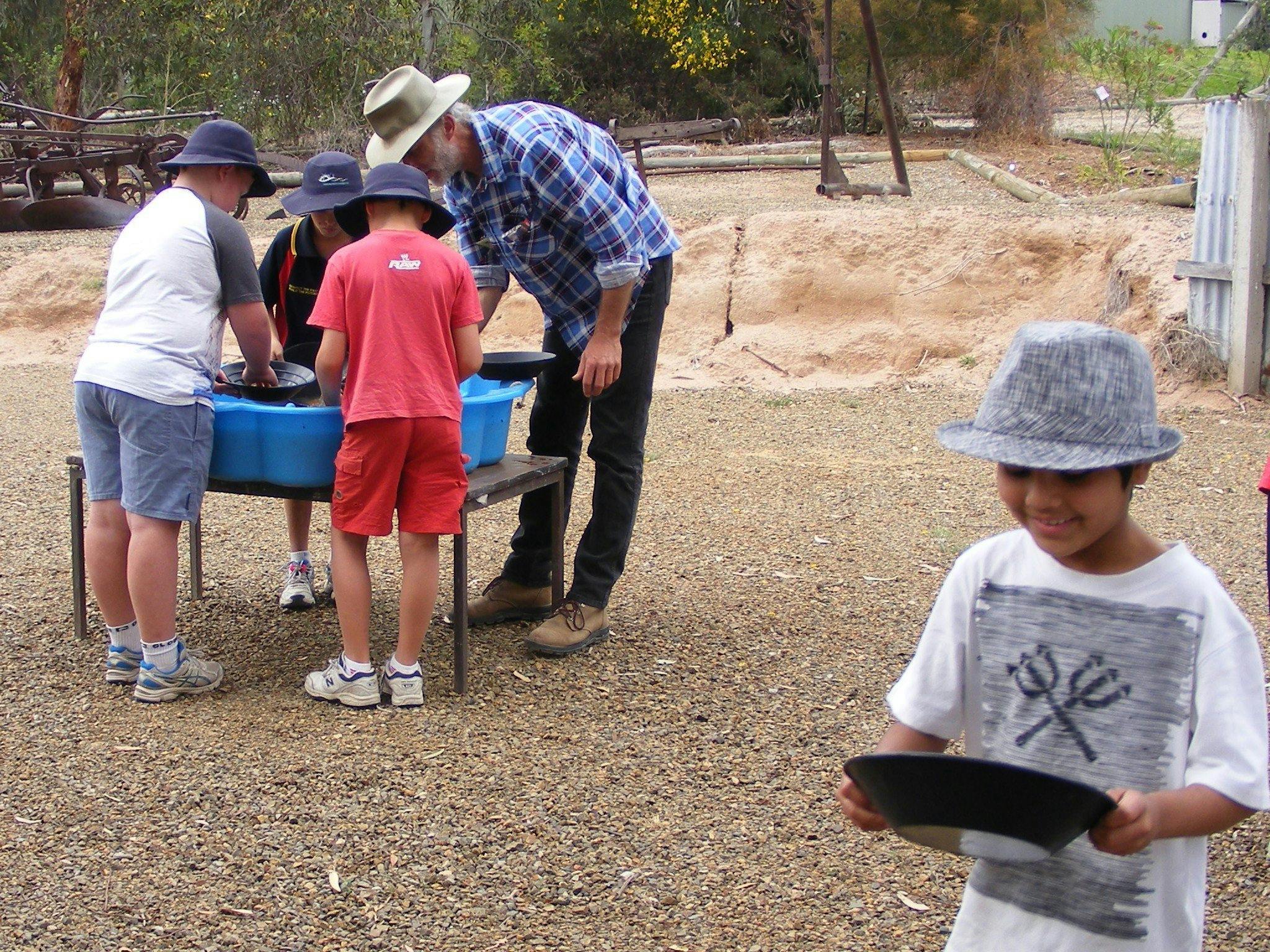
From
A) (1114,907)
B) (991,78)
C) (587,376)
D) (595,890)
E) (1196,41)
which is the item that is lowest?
(595,890)

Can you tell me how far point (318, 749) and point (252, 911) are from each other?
2.65ft

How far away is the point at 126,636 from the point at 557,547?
138 cm

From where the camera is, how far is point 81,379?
148 inches

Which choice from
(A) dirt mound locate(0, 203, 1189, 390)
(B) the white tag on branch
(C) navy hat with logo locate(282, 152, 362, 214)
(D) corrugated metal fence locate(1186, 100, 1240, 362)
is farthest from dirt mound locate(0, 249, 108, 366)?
(B) the white tag on branch

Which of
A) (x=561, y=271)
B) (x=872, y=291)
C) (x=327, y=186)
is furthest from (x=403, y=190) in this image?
(x=872, y=291)

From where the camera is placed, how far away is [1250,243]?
820 centimetres

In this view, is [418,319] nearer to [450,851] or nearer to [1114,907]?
[450,851]

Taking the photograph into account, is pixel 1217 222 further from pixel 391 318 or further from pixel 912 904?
pixel 912 904

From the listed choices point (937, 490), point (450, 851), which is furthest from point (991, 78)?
point (450, 851)

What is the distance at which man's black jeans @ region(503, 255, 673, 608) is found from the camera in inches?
165

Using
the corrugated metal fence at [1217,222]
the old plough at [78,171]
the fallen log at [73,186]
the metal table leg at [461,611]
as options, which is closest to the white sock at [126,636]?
the metal table leg at [461,611]

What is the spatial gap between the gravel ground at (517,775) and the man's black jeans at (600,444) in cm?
28

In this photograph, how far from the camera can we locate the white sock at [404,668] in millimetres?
3818

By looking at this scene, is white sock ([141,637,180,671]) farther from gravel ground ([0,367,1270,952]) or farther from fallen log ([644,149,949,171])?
fallen log ([644,149,949,171])
